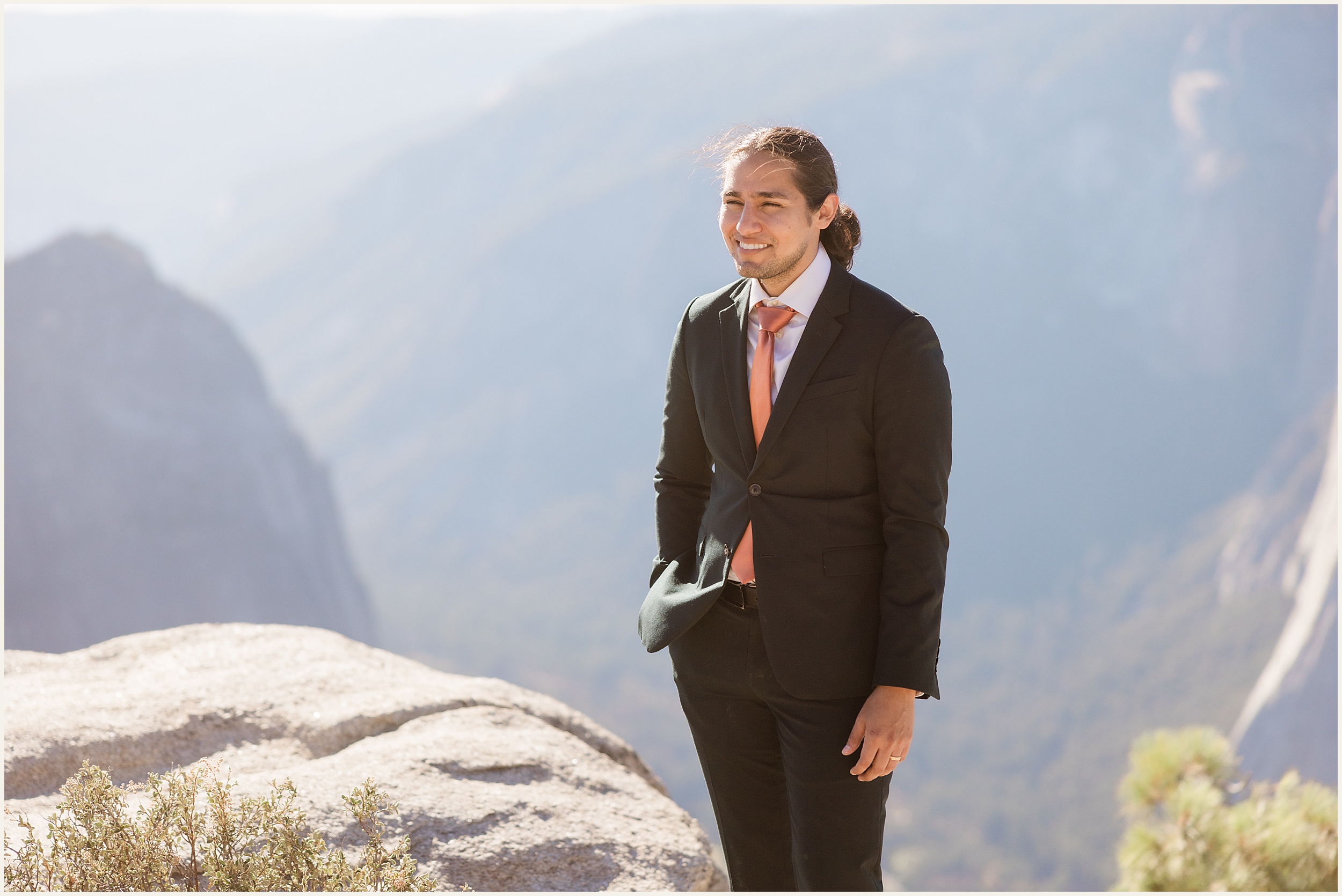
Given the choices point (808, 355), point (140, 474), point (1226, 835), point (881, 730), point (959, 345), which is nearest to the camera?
point (881, 730)

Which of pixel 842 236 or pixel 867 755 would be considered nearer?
pixel 867 755

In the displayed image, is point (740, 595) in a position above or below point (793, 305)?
below

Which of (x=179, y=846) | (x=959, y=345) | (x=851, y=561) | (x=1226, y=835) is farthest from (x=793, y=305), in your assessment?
(x=959, y=345)

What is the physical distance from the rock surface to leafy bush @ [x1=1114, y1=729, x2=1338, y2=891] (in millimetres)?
2284

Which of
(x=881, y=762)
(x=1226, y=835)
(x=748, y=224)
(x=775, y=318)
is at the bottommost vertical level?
(x=1226, y=835)

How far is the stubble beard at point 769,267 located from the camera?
2217mm

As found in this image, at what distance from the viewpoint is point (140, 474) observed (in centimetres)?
2597

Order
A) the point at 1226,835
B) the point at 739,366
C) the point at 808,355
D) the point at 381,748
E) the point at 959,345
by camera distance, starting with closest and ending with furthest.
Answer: the point at 808,355 < the point at 739,366 < the point at 381,748 < the point at 1226,835 < the point at 959,345

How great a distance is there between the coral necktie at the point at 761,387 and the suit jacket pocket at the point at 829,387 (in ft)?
0.33

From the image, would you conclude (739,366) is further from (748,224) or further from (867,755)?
(867,755)

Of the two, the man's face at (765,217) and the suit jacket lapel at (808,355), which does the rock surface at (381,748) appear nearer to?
the suit jacket lapel at (808,355)

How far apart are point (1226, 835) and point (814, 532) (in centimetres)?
321

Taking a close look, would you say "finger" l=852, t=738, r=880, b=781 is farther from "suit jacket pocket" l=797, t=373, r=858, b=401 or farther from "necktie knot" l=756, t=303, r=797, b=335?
"necktie knot" l=756, t=303, r=797, b=335

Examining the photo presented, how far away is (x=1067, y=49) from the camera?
283ft
